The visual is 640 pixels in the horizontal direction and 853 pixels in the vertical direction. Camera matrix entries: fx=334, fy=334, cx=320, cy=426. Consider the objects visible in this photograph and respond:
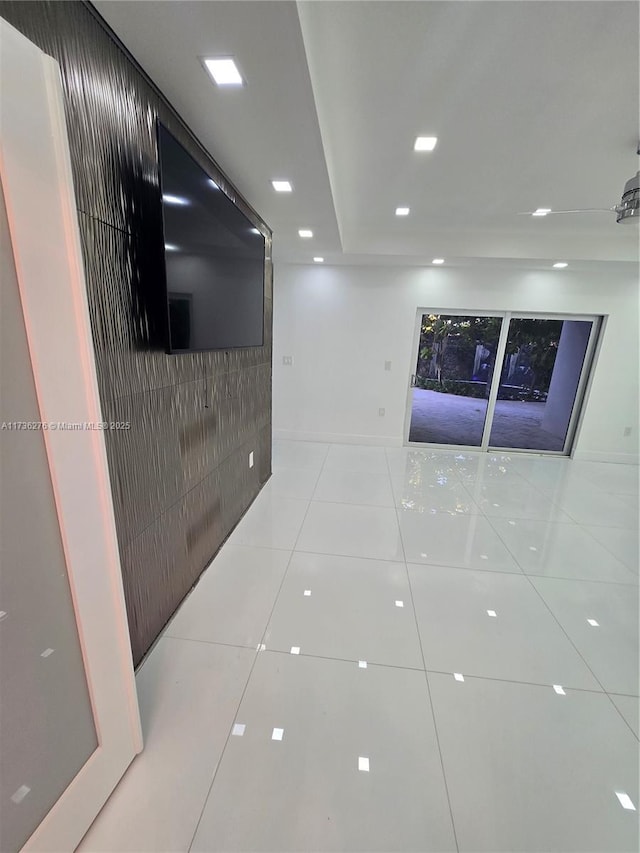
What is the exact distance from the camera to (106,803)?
43.2 inches

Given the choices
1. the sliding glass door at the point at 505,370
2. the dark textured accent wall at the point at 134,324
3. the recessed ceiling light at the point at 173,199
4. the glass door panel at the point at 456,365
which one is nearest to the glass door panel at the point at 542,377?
the sliding glass door at the point at 505,370

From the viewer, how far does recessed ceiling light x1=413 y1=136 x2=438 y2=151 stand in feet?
7.07

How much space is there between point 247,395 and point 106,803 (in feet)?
7.77

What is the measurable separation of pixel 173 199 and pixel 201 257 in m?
0.29

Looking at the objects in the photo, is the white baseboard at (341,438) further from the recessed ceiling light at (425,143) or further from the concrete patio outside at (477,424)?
the recessed ceiling light at (425,143)

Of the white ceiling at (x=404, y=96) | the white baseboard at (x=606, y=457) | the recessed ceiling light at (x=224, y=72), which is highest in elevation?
the white ceiling at (x=404, y=96)

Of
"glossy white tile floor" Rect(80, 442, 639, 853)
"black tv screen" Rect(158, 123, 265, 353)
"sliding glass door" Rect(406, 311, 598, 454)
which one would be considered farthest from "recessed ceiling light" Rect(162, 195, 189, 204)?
"sliding glass door" Rect(406, 311, 598, 454)

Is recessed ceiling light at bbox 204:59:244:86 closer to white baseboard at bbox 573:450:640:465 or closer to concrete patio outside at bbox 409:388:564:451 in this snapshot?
concrete patio outside at bbox 409:388:564:451

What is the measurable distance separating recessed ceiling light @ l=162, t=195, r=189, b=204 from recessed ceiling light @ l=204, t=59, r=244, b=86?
468mm

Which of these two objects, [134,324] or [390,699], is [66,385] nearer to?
[134,324]

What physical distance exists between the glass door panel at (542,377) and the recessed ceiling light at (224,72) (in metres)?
4.74

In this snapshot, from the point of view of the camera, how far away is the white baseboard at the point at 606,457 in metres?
5.06

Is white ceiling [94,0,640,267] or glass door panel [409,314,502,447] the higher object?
white ceiling [94,0,640,267]

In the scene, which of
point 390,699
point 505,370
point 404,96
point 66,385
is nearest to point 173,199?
point 66,385
